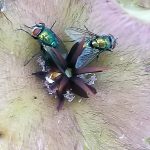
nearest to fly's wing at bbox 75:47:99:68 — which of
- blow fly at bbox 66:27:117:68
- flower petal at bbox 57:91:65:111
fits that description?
blow fly at bbox 66:27:117:68

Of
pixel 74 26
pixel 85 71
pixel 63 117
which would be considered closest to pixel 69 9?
pixel 74 26

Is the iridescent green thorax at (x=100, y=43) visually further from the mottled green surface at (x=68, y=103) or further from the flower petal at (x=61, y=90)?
the flower petal at (x=61, y=90)

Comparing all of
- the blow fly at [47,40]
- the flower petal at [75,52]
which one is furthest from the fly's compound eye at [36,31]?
the flower petal at [75,52]

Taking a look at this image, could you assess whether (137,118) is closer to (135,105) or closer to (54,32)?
(135,105)

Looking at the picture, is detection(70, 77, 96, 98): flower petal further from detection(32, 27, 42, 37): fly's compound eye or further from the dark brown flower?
detection(32, 27, 42, 37): fly's compound eye

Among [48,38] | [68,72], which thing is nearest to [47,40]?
[48,38]

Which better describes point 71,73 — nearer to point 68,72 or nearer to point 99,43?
point 68,72
